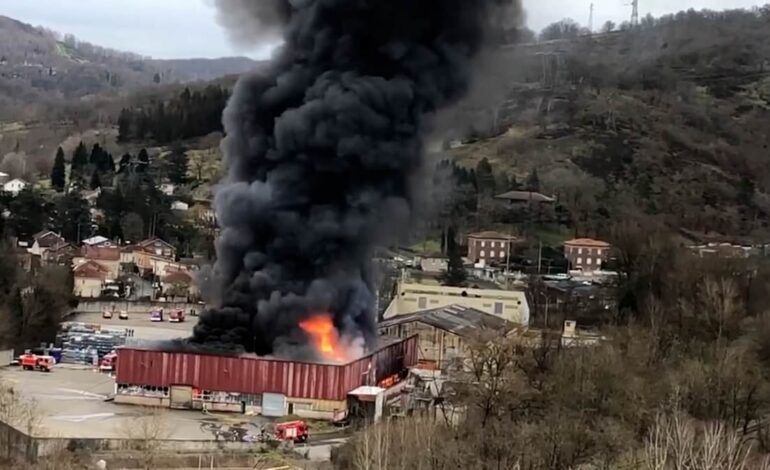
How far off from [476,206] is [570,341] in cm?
3289

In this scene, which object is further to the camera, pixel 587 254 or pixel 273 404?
pixel 587 254

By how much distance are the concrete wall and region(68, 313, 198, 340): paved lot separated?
1.36 m

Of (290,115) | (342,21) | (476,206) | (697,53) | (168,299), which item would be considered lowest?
(168,299)

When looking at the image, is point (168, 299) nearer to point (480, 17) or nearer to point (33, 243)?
point (33, 243)

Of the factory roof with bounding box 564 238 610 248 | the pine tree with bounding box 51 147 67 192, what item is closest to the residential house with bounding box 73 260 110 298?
the pine tree with bounding box 51 147 67 192

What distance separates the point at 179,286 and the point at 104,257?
481cm

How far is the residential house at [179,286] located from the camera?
5128 cm

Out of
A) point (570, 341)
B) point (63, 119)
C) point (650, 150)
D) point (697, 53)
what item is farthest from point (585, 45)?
point (570, 341)

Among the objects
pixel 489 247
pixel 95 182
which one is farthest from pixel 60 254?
pixel 489 247

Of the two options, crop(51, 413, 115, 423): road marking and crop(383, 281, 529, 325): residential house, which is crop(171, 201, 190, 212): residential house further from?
crop(51, 413, 115, 423): road marking

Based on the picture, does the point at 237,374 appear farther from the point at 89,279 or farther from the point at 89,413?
the point at 89,279

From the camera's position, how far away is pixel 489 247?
195ft

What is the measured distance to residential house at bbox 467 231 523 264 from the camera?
58.9m

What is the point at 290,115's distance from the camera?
2825cm
